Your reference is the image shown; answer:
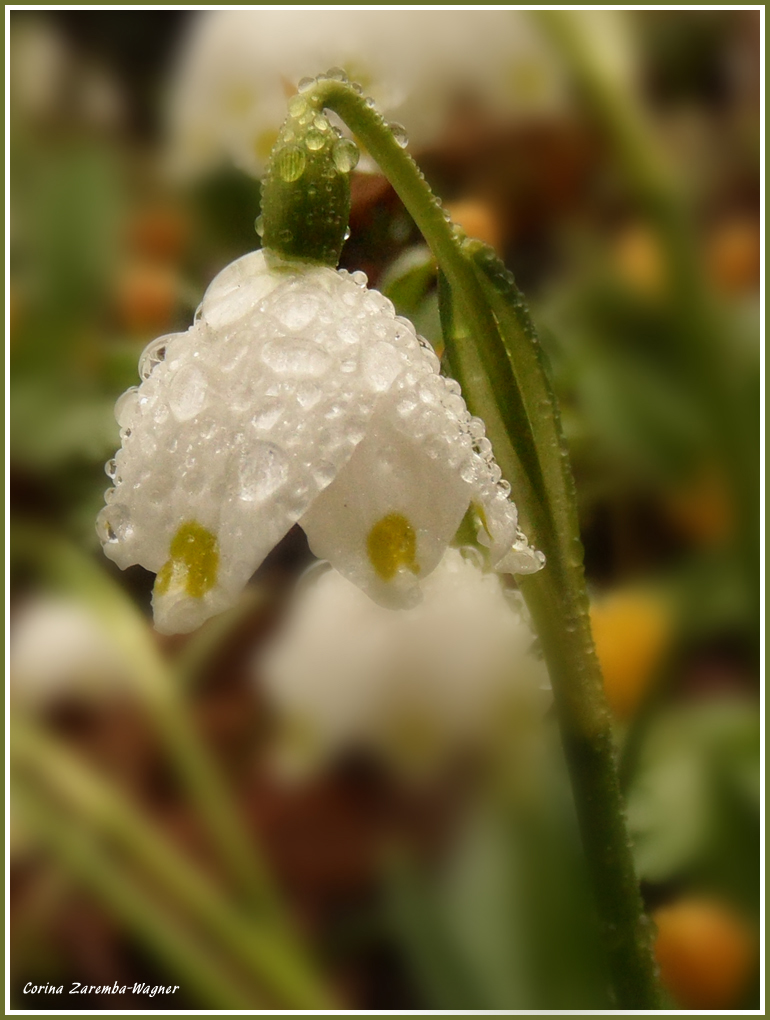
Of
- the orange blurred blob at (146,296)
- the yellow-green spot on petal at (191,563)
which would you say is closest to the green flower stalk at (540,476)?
the yellow-green spot on petal at (191,563)

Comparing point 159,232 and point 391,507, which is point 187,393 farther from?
point 159,232

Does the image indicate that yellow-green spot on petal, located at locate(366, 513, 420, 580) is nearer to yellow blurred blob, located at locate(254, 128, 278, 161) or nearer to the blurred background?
the blurred background

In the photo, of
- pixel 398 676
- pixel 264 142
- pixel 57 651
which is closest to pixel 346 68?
pixel 264 142

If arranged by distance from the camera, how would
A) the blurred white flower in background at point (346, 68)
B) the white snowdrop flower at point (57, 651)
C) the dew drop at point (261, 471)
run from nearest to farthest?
the dew drop at point (261, 471) → the blurred white flower in background at point (346, 68) → the white snowdrop flower at point (57, 651)

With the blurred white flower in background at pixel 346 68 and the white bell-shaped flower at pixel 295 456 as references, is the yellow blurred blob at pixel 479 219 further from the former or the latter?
the white bell-shaped flower at pixel 295 456

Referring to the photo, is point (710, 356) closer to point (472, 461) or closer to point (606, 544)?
point (606, 544)

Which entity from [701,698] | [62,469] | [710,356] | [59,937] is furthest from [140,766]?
[710,356]
